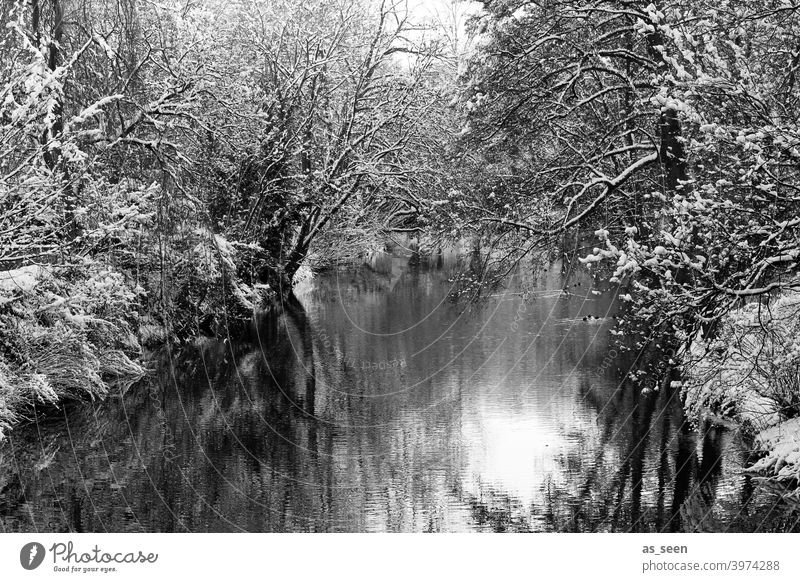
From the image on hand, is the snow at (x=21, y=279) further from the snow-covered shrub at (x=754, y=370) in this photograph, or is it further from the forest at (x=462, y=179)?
the snow-covered shrub at (x=754, y=370)

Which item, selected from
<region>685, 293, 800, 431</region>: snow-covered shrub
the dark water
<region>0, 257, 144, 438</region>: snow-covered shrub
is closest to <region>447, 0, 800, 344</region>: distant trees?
<region>685, 293, 800, 431</region>: snow-covered shrub

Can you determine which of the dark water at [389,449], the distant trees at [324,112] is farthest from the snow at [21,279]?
the distant trees at [324,112]

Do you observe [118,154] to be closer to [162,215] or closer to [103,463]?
[162,215]

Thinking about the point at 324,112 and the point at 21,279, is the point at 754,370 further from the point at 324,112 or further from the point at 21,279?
the point at 324,112

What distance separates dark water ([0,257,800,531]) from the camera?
33.6 feet

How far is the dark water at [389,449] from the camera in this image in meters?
10.2

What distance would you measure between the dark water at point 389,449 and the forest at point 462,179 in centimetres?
71

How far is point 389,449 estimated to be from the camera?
1289cm

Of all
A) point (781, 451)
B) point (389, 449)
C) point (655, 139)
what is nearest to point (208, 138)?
point (655, 139)

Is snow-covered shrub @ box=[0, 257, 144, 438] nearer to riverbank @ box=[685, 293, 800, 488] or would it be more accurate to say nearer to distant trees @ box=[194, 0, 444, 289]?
riverbank @ box=[685, 293, 800, 488]

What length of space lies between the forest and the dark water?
714 millimetres
